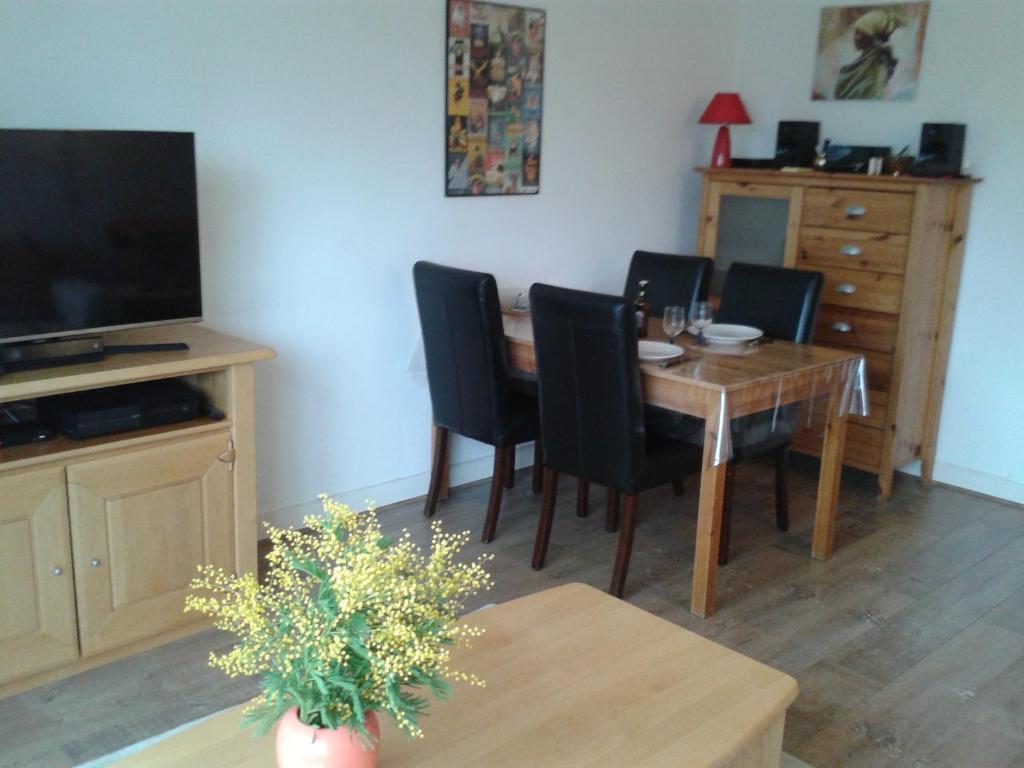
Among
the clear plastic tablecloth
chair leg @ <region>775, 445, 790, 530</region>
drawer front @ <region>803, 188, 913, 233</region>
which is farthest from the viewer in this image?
drawer front @ <region>803, 188, 913, 233</region>

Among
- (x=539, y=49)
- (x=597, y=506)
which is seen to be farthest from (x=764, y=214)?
(x=597, y=506)

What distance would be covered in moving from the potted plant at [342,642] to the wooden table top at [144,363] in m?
1.19

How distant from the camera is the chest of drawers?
12.7ft

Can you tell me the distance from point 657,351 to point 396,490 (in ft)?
4.26

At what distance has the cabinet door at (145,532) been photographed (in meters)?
2.47

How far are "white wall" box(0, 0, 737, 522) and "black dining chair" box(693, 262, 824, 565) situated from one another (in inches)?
33.7

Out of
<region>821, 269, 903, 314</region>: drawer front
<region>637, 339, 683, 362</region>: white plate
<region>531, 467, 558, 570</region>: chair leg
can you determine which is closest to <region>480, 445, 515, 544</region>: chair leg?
<region>531, 467, 558, 570</region>: chair leg

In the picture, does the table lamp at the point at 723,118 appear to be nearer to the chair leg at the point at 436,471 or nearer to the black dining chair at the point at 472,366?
the black dining chair at the point at 472,366

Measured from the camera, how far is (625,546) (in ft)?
9.98

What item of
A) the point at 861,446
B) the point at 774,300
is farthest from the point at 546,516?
the point at 861,446

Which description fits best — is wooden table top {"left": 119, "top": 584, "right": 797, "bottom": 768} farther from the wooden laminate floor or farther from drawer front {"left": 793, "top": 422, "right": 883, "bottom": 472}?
drawer front {"left": 793, "top": 422, "right": 883, "bottom": 472}

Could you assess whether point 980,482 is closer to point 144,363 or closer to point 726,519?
point 726,519

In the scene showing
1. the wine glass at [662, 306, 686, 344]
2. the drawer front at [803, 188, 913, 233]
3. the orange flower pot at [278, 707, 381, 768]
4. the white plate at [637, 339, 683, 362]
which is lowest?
the orange flower pot at [278, 707, 381, 768]

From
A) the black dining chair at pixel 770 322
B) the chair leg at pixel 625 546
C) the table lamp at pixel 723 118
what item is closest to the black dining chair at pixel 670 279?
the black dining chair at pixel 770 322
